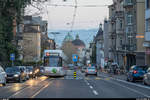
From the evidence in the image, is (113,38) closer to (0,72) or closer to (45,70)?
(45,70)

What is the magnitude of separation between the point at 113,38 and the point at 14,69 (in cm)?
3938

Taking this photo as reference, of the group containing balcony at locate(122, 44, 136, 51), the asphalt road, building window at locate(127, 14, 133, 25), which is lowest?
the asphalt road

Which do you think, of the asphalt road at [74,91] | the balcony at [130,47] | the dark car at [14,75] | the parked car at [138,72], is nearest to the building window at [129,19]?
the balcony at [130,47]

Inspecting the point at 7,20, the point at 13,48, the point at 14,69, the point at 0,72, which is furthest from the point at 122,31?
the point at 0,72

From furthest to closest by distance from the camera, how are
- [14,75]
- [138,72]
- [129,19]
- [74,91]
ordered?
[129,19] → [14,75] → [138,72] → [74,91]

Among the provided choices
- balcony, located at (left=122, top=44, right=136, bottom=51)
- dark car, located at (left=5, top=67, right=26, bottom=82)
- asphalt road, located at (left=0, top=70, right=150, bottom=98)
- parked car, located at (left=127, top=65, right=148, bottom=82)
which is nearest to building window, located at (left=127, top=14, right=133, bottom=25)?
balcony, located at (left=122, top=44, right=136, bottom=51)

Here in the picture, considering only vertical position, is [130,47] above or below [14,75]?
above

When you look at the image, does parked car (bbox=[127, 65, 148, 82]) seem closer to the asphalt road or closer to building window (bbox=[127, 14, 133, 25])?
the asphalt road

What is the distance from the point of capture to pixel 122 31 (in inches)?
2473

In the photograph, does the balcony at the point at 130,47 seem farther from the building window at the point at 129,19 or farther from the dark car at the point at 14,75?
the dark car at the point at 14,75

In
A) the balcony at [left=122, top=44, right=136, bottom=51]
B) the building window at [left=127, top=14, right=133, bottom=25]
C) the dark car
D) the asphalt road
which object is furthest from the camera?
the building window at [left=127, top=14, right=133, bottom=25]

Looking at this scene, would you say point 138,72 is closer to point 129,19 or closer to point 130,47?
point 130,47

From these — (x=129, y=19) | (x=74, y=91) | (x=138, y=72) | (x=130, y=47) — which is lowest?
(x=74, y=91)

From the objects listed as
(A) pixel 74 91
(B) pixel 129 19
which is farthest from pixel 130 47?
(A) pixel 74 91
